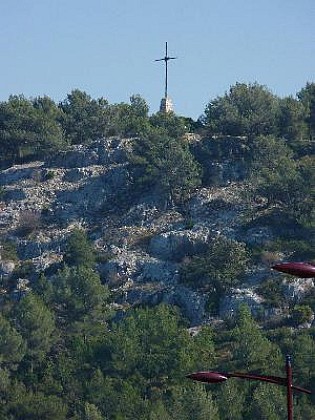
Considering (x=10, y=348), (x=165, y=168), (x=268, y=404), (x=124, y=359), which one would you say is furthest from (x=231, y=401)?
(x=165, y=168)

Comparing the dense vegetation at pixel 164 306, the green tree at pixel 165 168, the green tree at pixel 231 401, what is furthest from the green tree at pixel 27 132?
A: the green tree at pixel 231 401

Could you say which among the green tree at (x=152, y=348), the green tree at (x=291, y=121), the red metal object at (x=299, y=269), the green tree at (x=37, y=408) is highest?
the green tree at (x=291, y=121)

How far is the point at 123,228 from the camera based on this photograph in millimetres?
89500

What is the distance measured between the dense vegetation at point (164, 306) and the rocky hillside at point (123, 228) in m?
Answer: 0.68

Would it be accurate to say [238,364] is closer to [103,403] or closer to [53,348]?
[103,403]

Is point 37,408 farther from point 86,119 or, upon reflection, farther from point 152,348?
point 86,119

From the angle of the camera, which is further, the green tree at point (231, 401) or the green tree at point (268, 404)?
the green tree at point (231, 401)

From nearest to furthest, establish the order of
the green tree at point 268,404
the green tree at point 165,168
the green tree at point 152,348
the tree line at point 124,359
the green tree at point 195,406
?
the green tree at point 268,404
the green tree at point 195,406
the tree line at point 124,359
the green tree at point 152,348
the green tree at point 165,168

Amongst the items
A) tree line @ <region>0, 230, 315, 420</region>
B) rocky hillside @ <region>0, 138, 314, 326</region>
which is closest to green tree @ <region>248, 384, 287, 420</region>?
tree line @ <region>0, 230, 315, 420</region>

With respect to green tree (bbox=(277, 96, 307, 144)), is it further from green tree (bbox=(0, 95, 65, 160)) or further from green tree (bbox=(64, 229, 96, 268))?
green tree (bbox=(64, 229, 96, 268))

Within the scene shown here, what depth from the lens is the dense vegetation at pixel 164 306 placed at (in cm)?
6581

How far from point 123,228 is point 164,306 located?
47.2ft

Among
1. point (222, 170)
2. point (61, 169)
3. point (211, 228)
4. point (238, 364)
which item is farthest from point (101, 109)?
point (238, 364)

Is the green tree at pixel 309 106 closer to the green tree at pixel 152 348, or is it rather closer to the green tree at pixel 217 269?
the green tree at pixel 217 269
